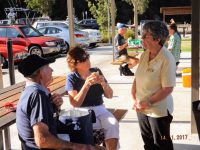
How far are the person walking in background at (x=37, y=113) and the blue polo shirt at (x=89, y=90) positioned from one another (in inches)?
43.1

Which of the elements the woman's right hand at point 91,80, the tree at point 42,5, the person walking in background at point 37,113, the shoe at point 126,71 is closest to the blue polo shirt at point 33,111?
the person walking in background at point 37,113

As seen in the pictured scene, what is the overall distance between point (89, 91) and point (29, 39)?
44.1 ft

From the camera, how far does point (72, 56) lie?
13.9 ft

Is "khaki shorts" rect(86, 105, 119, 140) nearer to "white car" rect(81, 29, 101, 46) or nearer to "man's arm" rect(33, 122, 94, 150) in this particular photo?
"man's arm" rect(33, 122, 94, 150)

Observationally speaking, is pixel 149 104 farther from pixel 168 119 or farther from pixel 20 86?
pixel 20 86

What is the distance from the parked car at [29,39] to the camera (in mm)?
17047

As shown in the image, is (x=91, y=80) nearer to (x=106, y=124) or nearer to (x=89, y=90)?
(x=89, y=90)

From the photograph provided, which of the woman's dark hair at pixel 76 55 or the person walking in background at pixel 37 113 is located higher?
the woman's dark hair at pixel 76 55

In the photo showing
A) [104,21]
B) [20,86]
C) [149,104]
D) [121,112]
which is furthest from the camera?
[104,21]

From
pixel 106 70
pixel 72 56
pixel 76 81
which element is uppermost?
pixel 72 56

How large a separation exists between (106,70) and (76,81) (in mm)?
8796

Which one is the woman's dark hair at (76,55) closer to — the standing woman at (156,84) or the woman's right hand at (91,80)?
the woman's right hand at (91,80)

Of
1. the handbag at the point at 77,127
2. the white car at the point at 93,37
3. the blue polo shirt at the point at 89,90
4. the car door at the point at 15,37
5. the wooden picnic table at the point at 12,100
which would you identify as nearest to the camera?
the handbag at the point at 77,127

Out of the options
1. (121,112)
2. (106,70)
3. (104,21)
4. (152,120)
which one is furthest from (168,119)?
(104,21)
